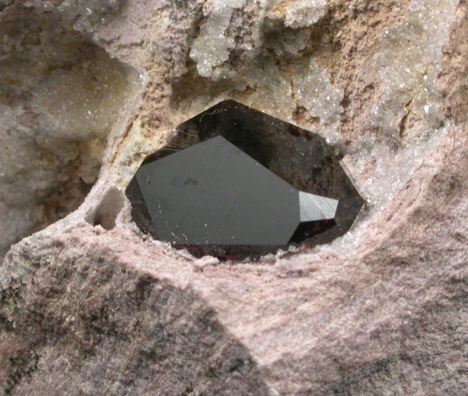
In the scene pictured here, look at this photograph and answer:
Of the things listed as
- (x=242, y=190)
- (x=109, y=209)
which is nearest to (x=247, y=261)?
(x=242, y=190)

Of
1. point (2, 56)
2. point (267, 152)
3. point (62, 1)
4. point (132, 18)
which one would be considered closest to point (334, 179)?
point (267, 152)

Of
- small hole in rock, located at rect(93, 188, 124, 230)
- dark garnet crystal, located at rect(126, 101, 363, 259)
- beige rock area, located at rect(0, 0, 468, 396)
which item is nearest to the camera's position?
beige rock area, located at rect(0, 0, 468, 396)

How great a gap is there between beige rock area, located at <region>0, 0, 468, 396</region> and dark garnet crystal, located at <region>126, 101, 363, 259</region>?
4 cm

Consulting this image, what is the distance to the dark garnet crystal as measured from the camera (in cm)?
132

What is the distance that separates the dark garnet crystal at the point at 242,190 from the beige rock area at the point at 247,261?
4cm

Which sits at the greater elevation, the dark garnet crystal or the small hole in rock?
the dark garnet crystal

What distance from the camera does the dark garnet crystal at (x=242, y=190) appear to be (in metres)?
1.32

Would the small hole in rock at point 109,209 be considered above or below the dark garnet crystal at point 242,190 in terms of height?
below

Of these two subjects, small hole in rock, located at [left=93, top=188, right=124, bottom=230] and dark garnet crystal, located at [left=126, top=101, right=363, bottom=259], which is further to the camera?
small hole in rock, located at [left=93, top=188, right=124, bottom=230]

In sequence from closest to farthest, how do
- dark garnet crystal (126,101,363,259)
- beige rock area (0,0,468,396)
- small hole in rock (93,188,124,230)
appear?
beige rock area (0,0,468,396) → dark garnet crystal (126,101,363,259) → small hole in rock (93,188,124,230)

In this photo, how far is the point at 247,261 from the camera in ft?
4.41

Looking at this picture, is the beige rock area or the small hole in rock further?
the small hole in rock

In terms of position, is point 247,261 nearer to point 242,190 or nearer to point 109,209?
point 242,190

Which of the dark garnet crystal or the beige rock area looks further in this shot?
the dark garnet crystal
